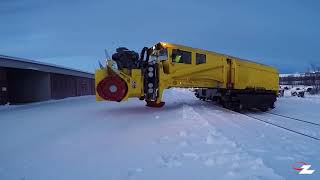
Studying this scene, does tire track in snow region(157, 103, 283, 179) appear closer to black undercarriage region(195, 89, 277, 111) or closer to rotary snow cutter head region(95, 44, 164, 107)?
rotary snow cutter head region(95, 44, 164, 107)

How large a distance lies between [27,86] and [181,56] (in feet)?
56.8

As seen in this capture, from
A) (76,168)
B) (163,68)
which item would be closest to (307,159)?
(76,168)

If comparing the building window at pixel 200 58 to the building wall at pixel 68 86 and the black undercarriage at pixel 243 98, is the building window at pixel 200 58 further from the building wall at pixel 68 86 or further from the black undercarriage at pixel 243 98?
the building wall at pixel 68 86

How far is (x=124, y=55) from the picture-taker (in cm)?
1393

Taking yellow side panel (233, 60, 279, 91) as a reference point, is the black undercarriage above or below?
below

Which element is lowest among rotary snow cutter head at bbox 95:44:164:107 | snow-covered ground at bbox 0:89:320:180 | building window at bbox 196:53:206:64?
snow-covered ground at bbox 0:89:320:180

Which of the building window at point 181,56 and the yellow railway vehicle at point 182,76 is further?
the building window at point 181,56

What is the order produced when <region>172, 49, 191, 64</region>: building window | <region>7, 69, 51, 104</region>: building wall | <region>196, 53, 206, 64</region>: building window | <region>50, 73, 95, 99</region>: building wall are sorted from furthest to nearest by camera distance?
<region>50, 73, 95, 99</region>: building wall
<region>7, 69, 51, 104</region>: building wall
<region>196, 53, 206, 64</region>: building window
<region>172, 49, 191, 64</region>: building window

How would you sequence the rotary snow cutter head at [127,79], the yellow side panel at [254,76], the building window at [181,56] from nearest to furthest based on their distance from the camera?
the rotary snow cutter head at [127,79], the building window at [181,56], the yellow side panel at [254,76]

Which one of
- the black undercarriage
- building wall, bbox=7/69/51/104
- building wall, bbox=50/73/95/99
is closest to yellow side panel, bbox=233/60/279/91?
the black undercarriage

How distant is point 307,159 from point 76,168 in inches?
167

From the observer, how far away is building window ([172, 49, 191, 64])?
14797 mm

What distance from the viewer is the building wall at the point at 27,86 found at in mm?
26781

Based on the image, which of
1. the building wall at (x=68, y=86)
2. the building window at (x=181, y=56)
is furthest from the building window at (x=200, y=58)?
the building wall at (x=68, y=86)
